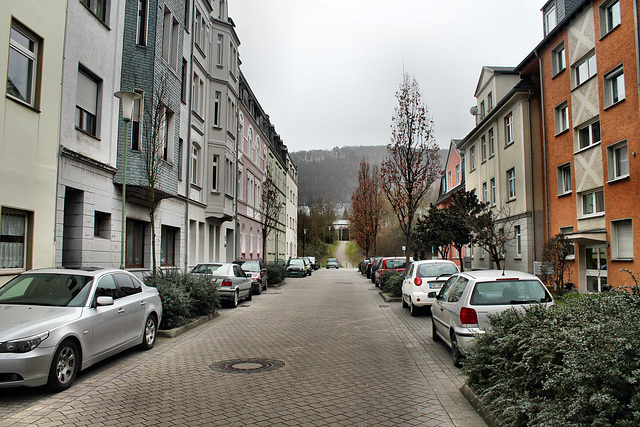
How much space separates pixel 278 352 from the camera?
29.5 ft

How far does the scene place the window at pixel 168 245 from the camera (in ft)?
68.6

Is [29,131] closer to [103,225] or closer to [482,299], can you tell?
[103,225]

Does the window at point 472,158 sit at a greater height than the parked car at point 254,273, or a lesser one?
greater

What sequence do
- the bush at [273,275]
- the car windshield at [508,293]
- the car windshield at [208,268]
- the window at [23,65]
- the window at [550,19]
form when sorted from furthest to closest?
the bush at [273,275]
the window at [550,19]
the car windshield at [208,268]
the window at [23,65]
the car windshield at [508,293]

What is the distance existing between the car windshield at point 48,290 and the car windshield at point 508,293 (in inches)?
240

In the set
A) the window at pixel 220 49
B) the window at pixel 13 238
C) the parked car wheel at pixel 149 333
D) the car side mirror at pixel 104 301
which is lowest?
the parked car wheel at pixel 149 333

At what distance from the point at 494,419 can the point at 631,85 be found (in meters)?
16.0

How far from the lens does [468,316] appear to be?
752 cm

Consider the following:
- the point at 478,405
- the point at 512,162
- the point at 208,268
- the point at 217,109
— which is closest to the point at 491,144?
the point at 512,162

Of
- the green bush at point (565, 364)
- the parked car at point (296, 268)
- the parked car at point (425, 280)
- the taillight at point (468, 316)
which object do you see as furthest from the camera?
the parked car at point (296, 268)

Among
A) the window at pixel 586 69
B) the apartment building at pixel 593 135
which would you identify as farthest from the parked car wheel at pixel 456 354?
the window at pixel 586 69

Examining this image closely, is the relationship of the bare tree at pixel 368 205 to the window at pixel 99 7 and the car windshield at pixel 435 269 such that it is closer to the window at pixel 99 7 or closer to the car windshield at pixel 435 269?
the car windshield at pixel 435 269

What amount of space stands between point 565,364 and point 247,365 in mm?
5204

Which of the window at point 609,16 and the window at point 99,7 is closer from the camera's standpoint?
the window at point 99,7
